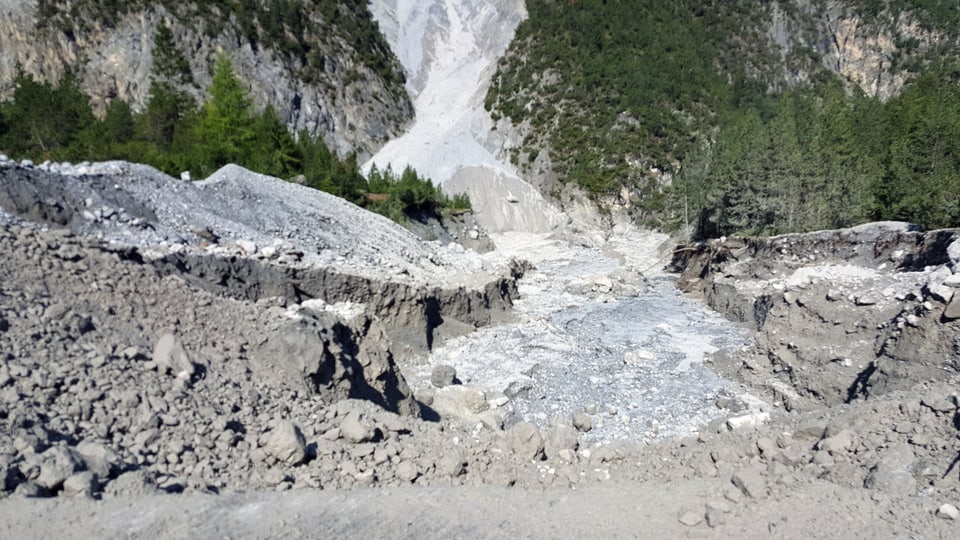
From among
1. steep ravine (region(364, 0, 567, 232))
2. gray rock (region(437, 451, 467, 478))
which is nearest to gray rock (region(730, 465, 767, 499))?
gray rock (region(437, 451, 467, 478))

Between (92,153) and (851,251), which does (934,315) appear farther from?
(92,153)

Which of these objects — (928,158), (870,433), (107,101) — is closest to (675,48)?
(928,158)

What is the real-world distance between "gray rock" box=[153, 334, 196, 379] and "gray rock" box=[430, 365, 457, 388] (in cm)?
726

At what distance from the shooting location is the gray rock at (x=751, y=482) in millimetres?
6051

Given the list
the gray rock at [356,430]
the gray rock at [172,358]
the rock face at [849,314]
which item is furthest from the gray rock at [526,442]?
the rock face at [849,314]

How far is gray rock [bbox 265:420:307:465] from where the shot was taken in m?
6.40

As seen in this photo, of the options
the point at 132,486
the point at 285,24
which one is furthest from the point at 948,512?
the point at 285,24

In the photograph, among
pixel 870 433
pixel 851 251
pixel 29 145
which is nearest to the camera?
pixel 870 433

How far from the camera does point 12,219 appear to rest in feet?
35.8

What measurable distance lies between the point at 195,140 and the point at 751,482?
33.4m

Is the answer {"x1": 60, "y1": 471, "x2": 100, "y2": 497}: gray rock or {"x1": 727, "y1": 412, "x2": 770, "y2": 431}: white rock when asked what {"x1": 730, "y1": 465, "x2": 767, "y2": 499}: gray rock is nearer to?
{"x1": 727, "y1": 412, "x2": 770, "y2": 431}: white rock

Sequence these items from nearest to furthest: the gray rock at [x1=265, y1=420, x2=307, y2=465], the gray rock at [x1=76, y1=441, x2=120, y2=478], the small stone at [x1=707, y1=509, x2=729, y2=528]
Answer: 1. the gray rock at [x1=76, y1=441, x2=120, y2=478]
2. the small stone at [x1=707, y1=509, x2=729, y2=528]
3. the gray rock at [x1=265, y1=420, x2=307, y2=465]

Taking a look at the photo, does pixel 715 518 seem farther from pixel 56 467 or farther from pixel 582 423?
pixel 56 467

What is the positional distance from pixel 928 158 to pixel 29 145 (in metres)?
49.5
